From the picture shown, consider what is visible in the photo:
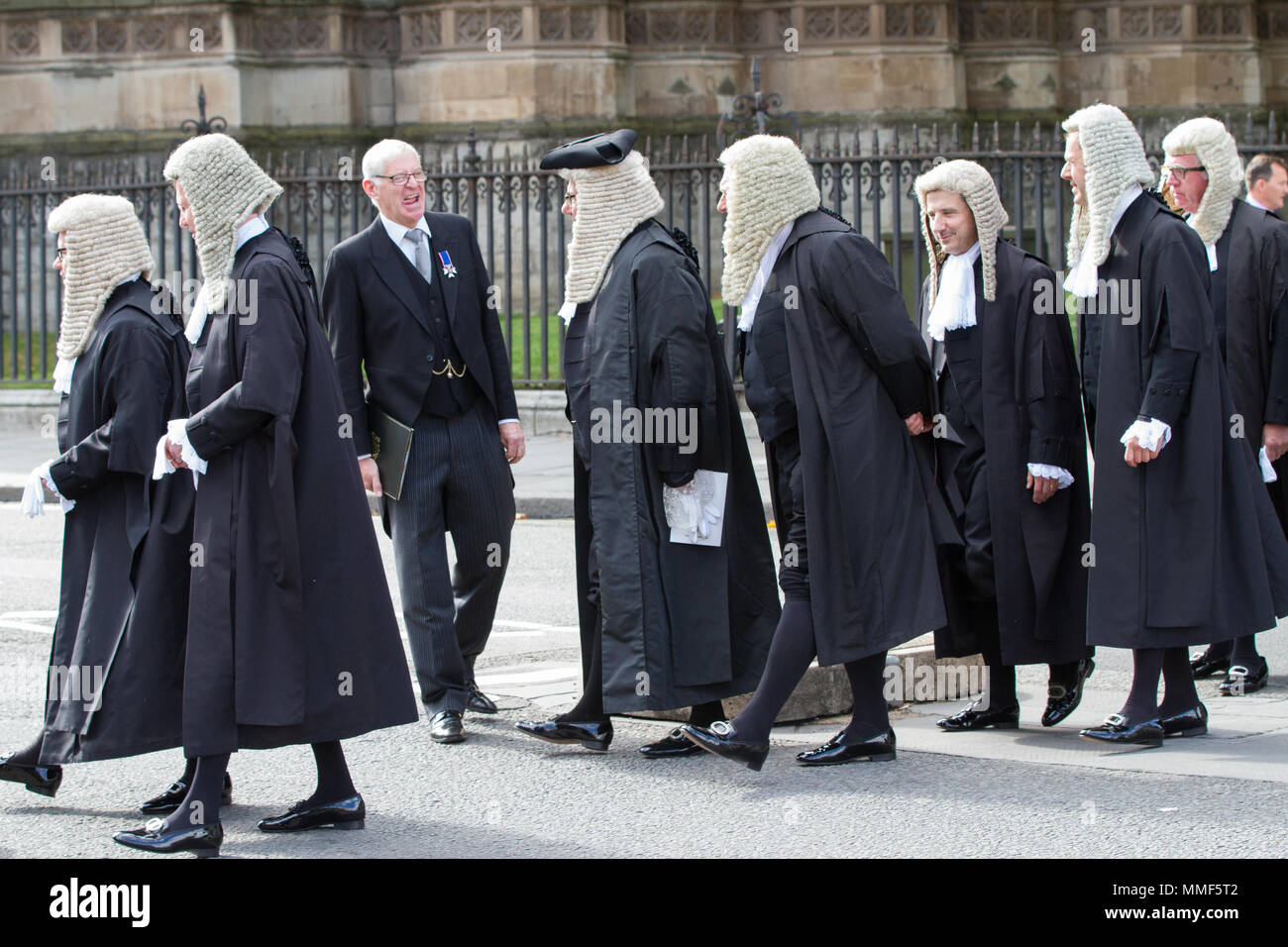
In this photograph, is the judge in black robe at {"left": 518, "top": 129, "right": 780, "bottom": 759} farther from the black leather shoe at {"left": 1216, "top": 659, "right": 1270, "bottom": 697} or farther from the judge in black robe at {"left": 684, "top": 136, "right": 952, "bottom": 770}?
the black leather shoe at {"left": 1216, "top": 659, "right": 1270, "bottom": 697}

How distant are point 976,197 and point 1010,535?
1.14 meters

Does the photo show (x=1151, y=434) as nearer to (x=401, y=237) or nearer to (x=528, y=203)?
(x=401, y=237)

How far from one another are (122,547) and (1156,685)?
10.8ft

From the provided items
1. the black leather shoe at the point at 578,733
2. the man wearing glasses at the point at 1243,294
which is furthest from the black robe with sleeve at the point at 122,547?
the man wearing glasses at the point at 1243,294

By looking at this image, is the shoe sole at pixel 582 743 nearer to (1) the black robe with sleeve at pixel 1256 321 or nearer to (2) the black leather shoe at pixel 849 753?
(2) the black leather shoe at pixel 849 753

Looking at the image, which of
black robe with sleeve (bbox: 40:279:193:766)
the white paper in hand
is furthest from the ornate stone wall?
black robe with sleeve (bbox: 40:279:193:766)

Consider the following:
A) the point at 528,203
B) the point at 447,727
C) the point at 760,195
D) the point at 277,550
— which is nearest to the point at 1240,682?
the point at 760,195

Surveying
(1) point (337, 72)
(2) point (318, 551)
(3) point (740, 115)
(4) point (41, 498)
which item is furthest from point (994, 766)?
(1) point (337, 72)

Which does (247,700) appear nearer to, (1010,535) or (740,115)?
(1010,535)

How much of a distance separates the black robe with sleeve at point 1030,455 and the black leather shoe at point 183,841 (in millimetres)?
2638

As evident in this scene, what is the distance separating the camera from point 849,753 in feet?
20.5

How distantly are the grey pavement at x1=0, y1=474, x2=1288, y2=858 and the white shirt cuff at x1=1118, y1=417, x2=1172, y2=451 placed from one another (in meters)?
0.97

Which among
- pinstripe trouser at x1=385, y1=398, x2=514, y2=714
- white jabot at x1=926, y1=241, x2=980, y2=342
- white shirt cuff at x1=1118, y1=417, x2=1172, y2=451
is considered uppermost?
white jabot at x1=926, y1=241, x2=980, y2=342

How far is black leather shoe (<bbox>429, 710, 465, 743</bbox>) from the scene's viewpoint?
673 centimetres
